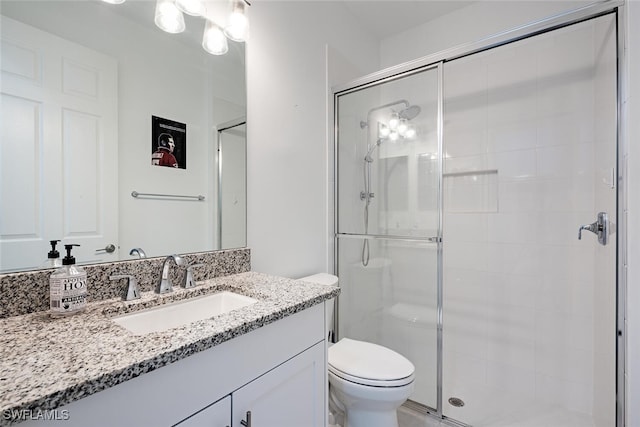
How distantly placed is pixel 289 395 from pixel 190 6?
4.64ft

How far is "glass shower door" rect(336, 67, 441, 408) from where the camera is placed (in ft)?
5.77

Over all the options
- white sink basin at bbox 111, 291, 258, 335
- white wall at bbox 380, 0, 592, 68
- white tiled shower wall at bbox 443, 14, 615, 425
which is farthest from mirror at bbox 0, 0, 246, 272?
white wall at bbox 380, 0, 592, 68

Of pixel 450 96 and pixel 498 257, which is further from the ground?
pixel 450 96

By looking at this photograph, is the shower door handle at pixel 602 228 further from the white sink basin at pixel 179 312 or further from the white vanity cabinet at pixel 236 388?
the white sink basin at pixel 179 312

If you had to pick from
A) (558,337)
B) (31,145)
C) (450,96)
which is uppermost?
(450,96)

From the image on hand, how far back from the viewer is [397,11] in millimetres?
2123

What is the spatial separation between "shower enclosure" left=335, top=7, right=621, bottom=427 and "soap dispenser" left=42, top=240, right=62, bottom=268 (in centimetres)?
148

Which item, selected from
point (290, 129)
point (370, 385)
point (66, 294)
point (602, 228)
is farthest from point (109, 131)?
point (602, 228)

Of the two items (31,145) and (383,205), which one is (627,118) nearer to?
(383,205)

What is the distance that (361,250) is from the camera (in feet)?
6.63

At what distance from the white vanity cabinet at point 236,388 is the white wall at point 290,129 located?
568mm

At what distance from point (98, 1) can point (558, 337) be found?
2769 millimetres

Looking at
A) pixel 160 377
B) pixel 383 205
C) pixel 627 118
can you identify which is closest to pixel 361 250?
pixel 383 205

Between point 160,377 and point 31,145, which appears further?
point 31,145
